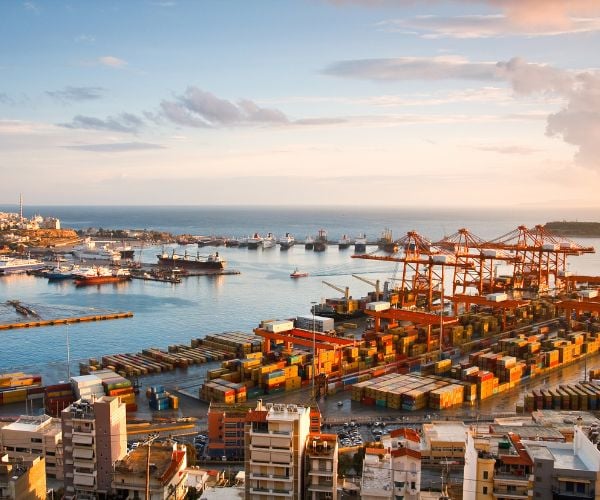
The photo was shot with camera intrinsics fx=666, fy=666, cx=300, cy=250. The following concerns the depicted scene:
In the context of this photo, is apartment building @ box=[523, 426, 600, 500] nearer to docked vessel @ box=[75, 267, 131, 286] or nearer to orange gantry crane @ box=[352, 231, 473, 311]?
orange gantry crane @ box=[352, 231, 473, 311]

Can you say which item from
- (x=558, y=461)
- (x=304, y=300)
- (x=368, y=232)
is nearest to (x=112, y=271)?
(x=304, y=300)

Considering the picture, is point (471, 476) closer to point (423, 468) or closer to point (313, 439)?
point (313, 439)

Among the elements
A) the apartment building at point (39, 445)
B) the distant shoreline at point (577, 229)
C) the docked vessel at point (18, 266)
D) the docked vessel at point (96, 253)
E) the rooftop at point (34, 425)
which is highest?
the distant shoreline at point (577, 229)

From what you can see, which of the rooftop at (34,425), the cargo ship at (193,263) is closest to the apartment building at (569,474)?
the rooftop at (34,425)

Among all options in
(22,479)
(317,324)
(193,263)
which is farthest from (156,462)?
(193,263)

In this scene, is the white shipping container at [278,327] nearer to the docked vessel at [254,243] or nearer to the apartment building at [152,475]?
the apartment building at [152,475]

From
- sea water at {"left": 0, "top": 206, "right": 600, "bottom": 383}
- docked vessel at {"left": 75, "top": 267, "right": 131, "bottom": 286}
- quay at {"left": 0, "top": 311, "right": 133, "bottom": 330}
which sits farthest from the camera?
docked vessel at {"left": 75, "top": 267, "right": 131, "bottom": 286}

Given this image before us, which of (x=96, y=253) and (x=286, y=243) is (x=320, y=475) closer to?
(x=96, y=253)

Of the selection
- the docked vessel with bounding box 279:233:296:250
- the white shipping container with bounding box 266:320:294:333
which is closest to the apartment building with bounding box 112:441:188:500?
the white shipping container with bounding box 266:320:294:333
